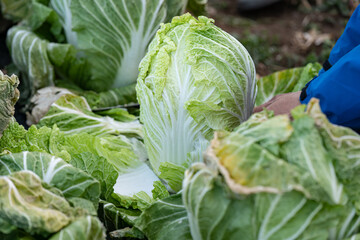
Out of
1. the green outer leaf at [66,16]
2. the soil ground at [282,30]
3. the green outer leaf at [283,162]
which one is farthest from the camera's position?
the soil ground at [282,30]

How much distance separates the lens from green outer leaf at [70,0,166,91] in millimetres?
3131

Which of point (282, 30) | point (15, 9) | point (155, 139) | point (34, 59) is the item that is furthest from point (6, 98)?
point (282, 30)

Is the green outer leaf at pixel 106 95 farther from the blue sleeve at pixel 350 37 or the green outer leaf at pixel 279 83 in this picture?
the blue sleeve at pixel 350 37

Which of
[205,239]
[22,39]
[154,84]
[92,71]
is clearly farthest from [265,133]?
[22,39]

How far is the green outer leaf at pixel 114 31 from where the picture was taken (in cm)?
313

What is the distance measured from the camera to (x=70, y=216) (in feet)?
5.62

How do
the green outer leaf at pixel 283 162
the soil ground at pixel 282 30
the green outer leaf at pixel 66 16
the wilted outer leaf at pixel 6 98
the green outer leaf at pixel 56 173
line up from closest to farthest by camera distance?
the green outer leaf at pixel 283 162 → the green outer leaf at pixel 56 173 → the wilted outer leaf at pixel 6 98 → the green outer leaf at pixel 66 16 → the soil ground at pixel 282 30

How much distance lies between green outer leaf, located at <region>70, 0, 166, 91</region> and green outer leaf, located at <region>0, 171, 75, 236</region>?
165 centimetres

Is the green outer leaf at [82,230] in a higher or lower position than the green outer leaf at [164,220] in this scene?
higher

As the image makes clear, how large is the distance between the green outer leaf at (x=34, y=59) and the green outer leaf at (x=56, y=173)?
147 centimetres

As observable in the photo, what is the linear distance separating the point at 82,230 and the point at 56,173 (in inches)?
14.2

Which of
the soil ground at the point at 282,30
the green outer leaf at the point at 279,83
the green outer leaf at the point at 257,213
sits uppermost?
the green outer leaf at the point at 257,213

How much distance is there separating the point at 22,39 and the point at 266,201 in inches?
101

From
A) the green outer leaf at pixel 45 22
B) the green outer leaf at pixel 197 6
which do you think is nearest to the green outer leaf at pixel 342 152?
the green outer leaf at pixel 197 6
